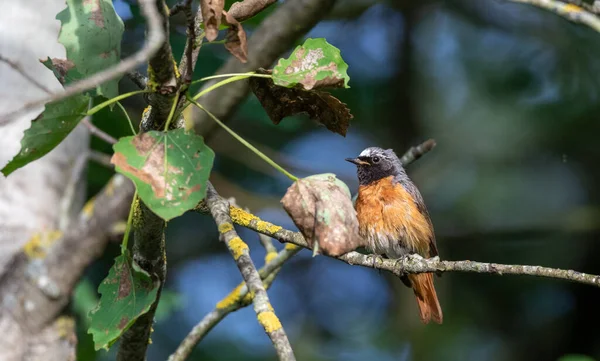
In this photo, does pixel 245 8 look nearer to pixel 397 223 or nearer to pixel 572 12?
pixel 572 12

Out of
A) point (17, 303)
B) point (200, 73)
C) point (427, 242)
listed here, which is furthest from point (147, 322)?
point (200, 73)

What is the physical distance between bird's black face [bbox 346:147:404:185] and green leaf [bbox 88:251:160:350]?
3.08m

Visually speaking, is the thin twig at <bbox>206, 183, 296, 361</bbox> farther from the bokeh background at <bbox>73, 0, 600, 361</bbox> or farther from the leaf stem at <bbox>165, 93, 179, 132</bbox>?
the bokeh background at <bbox>73, 0, 600, 361</bbox>

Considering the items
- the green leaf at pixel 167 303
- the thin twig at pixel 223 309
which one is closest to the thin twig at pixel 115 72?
the thin twig at pixel 223 309

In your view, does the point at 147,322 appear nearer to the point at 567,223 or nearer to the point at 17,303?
the point at 17,303

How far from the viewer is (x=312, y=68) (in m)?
2.16

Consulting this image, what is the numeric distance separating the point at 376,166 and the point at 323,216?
340 centimetres

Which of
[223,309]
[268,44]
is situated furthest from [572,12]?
[223,309]

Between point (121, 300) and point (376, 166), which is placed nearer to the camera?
point (121, 300)

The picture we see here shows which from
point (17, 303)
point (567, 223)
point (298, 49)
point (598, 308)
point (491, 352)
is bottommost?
point (491, 352)

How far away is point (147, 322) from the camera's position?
2.90 metres

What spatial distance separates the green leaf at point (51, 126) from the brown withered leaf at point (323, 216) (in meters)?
0.65

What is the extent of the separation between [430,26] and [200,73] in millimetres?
3176

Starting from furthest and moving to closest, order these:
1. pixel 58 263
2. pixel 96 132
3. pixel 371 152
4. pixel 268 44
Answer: pixel 371 152 → pixel 58 263 → pixel 268 44 → pixel 96 132
